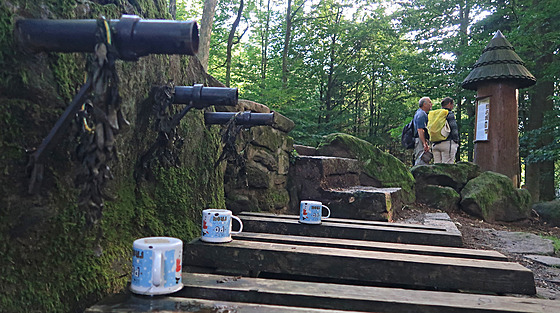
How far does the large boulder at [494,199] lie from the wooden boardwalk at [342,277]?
13.6 ft

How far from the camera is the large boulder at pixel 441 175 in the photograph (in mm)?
6301

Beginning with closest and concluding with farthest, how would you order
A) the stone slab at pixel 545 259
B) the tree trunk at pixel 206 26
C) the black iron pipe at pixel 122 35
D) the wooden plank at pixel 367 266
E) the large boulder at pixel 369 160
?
the black iron pipe at pixel 122 35 < the wooden plank at pixel 367 266 < the stone slab at pixel 545 259 < the large boulder at pixel 369 160 < the tree trunk at pixel 206 26

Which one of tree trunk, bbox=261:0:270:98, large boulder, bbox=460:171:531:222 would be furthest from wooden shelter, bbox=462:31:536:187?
tree trunk, bbox=261:0:270:98

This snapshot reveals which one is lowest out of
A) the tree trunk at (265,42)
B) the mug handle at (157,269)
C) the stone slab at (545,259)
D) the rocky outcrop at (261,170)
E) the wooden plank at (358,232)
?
the stone slab at (545,259)

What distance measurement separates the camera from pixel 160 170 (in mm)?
1870

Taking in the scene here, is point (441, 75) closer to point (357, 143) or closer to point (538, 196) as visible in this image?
point (538, 196)

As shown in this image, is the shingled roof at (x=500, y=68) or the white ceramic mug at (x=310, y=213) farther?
the shingled roof at (x=500, y=68)

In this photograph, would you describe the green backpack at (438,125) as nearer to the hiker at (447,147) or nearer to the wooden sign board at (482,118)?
the hiker at (447,147)

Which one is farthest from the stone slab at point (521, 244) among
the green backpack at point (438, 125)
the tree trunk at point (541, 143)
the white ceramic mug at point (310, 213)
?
the tree trunk at point (541, 143)

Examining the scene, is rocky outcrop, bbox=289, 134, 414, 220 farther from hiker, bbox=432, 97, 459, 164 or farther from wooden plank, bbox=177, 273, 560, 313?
wooden plank, bbox=177, 273, 560, 313

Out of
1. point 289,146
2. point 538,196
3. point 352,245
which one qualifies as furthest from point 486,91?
point 352,245

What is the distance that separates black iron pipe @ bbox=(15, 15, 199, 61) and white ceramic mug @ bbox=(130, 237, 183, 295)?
0.60 m

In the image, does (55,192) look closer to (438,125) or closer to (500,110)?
(438,125)

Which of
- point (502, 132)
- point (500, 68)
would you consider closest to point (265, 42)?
point (500, 68)
